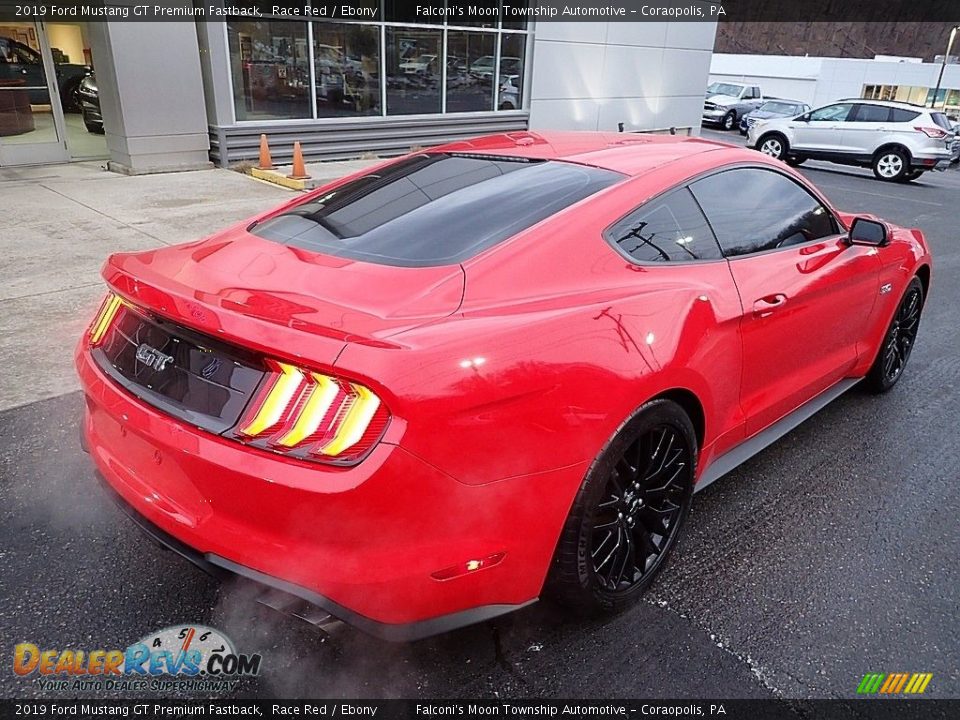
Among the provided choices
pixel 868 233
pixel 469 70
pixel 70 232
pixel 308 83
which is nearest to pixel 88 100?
pixel 308 83

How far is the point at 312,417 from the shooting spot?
6.05 feet

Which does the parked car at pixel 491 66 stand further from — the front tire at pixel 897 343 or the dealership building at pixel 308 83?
the front tire at pixel 897 343

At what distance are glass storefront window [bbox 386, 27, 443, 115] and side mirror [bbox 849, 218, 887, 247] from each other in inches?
449

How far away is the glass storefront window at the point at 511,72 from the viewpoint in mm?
14844

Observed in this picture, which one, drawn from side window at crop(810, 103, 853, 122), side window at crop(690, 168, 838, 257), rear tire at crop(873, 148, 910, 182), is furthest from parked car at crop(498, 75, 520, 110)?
side window at crop(690, 168, 838, 257)

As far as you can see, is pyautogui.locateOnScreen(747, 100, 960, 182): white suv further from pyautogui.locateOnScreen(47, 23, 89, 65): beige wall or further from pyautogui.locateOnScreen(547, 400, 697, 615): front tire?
pyautogui.locateOnScreen(547, 400, 697, 615): front tire

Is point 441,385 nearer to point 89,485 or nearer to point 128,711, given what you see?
point 128,711

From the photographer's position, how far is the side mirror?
344 centimetres

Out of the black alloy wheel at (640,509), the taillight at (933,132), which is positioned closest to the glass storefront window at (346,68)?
the black alloy wheel at (640,509)

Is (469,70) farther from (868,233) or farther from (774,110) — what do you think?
(774,110)

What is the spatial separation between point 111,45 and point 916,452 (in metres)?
10.8

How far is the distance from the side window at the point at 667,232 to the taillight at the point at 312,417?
3.86 feet

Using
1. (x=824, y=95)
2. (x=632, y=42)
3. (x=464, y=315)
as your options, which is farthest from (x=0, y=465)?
(x=824, y=95)

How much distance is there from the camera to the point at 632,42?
1653cm
